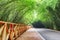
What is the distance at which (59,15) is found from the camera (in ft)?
63.2

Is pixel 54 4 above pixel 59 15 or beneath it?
above

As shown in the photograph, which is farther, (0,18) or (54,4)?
(54,4)

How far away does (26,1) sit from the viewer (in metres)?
20.8

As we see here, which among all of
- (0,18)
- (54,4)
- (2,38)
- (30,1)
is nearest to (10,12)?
(0,18)

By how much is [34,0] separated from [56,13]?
3.95 metres

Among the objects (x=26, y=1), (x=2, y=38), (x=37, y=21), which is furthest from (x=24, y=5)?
(x=37, y=21)

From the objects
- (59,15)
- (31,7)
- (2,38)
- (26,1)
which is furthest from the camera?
(31,7)

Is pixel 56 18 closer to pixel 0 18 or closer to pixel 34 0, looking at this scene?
pixel 34 0

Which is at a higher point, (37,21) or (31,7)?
(31,7)

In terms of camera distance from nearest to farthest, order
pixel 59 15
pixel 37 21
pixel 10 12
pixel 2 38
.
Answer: pixel 2 38 → pixel 10 12 → pixel 59 15 → pixel 37 21

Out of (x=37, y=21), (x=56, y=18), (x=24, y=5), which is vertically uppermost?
(x=24, y=5)

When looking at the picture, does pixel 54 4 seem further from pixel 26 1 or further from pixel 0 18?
pixel 0 18

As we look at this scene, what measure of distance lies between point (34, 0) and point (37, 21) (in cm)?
2662

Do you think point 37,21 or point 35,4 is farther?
point 37,21
